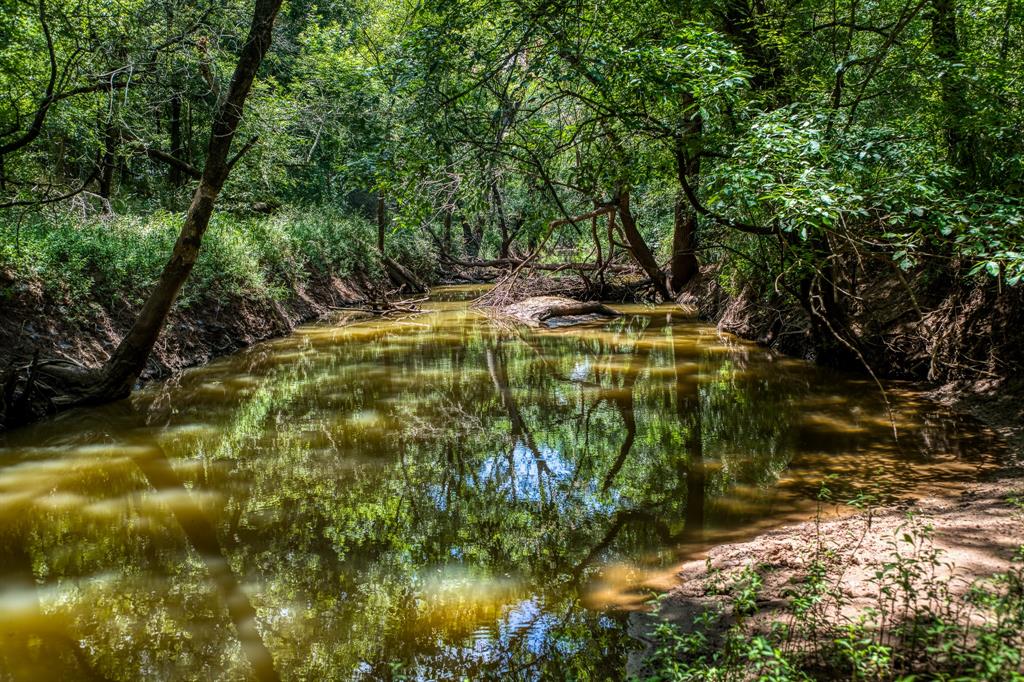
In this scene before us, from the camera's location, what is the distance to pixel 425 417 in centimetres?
→ 778

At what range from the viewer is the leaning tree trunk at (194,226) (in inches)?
302

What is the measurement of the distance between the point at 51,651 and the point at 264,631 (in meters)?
0.99

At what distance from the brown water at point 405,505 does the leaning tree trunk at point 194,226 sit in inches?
17.3

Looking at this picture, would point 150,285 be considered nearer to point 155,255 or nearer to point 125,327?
point 155,255

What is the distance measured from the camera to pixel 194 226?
7852mm

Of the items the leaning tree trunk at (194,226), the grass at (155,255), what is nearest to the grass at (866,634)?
the leaning tree trunk at (194,226)

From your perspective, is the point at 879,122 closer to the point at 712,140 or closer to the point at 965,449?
the point at 712,140

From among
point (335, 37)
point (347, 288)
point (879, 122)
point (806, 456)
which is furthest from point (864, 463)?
point (335, 37)

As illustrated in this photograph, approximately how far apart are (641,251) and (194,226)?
492 inches

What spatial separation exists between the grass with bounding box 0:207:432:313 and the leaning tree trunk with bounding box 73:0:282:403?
1.50 meters

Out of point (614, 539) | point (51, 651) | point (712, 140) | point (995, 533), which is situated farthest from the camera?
point (712, 140)

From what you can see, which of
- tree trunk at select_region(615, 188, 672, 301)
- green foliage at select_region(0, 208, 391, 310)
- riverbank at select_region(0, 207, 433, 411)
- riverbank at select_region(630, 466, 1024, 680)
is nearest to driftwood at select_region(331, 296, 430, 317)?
riverbank at select_region(0, 207, 433, 411)

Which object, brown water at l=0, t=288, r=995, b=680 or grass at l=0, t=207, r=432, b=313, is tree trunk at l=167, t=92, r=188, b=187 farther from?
brown water at l=0, t=288, r=995, b=680

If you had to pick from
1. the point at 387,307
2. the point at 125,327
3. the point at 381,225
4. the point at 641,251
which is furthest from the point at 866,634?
the point at 381,225
